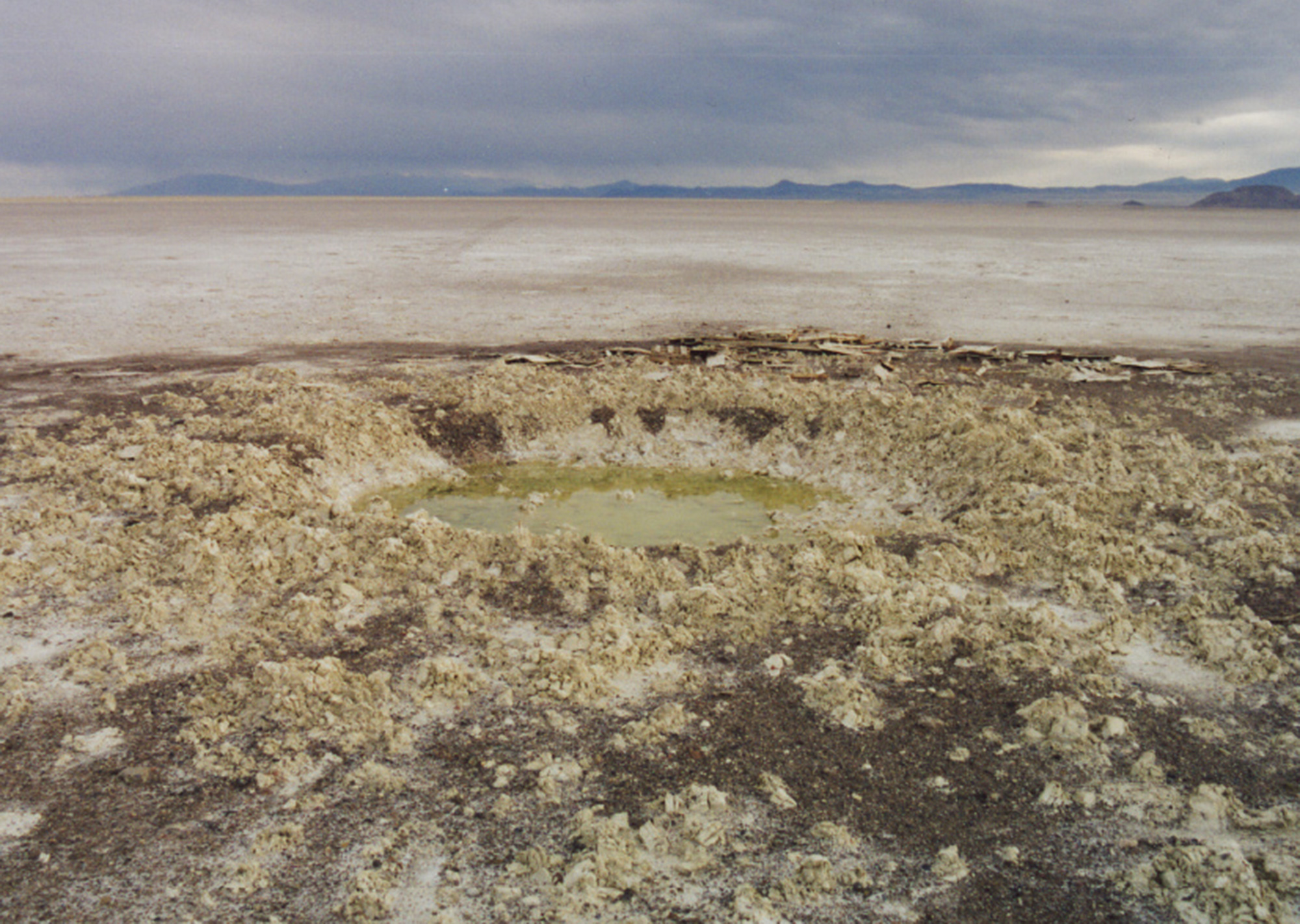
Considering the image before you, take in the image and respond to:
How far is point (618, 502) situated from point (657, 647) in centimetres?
288

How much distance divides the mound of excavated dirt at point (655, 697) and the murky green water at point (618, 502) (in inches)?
17.9

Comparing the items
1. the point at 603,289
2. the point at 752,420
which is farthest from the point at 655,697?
the point at 603,289

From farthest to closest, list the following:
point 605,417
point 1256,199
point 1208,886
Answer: point 1256,199 → point 605,417 → point 1208,886

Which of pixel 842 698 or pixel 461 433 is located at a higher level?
pixel 461 433

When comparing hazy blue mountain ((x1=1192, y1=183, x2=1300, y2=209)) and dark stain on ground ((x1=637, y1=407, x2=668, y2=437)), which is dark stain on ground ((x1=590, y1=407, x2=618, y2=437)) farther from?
hazy blue mountain ((x1=1192, y1=183, x2=1300, y2=209))

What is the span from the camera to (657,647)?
14.0ft

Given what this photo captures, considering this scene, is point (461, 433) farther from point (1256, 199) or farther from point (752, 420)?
point (1256, 199)

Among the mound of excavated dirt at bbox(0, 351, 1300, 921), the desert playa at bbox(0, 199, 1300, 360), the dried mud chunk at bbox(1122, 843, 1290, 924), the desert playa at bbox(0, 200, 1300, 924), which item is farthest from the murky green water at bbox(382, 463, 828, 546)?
the desert playa at bbox(0, 199, 1300, 360)

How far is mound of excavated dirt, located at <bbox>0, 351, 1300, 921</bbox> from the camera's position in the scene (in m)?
2.85

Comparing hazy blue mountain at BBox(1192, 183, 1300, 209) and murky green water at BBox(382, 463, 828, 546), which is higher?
hazy blue mountain at BBox(1192, 183, 1300, 209)

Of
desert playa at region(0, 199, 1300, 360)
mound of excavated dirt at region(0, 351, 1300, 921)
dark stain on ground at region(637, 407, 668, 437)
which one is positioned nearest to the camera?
mound of excavated dirt at region(0, 351, 1300, 921)

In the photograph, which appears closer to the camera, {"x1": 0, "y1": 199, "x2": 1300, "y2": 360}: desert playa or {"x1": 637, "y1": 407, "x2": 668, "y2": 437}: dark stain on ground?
{"x1": 637, "y1": 407, "x2": 668, "y2": 437}: dark stain on ground

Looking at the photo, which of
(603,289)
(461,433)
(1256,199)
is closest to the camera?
(461,433)

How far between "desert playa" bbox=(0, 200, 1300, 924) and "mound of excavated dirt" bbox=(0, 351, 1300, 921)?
0.02 metres
